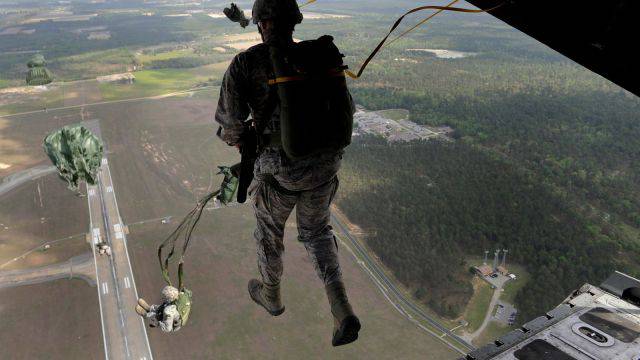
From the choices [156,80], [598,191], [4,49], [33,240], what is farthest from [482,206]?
[4,49]

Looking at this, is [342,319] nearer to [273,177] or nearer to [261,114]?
[273,177]

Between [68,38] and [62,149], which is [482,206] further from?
[68,38]

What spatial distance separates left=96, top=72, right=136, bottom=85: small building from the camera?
13100 cm

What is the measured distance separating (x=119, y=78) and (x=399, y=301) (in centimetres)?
11797

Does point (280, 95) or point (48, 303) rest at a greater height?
point (280, 95)

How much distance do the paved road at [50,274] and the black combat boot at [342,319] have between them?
52745mm

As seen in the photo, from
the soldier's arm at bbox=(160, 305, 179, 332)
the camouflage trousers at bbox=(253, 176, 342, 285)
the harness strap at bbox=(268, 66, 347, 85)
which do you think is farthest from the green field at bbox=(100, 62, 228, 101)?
the harness strap at bbox=(268, 66, 347, 85)

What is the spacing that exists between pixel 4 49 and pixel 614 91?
211 meters

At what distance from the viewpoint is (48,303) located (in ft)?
160

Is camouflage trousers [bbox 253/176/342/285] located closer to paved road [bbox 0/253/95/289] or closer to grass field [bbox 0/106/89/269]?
paved road [bbox 0/253/95/289]

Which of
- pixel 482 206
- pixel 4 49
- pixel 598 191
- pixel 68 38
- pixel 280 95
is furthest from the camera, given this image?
pixel 68 38

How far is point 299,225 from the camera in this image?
686 cm

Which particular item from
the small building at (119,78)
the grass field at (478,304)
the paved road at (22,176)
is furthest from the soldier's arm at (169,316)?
the small building at (119,78)

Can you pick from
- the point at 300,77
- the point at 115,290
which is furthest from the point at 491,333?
the point at 300,77
